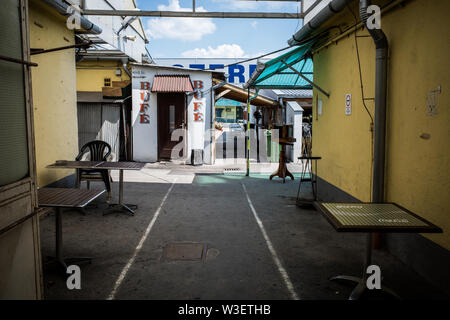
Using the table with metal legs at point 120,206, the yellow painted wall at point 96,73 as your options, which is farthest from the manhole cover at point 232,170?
the yellow painted wall at point 96,73

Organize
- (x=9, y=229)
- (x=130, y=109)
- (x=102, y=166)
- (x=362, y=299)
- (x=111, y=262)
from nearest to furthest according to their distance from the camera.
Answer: (x=9, y=229) → (x=362, y=299) → (x=111, y=262) → (x=102, y=166) → (x=130, y=109)

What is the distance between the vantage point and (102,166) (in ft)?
21.4

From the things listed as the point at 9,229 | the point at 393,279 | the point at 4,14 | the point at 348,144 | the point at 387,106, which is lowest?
the point at 393,279

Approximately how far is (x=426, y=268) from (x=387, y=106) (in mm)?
2261

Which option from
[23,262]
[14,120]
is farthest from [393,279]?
[14,120]

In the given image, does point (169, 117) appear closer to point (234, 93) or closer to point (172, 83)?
point (172, 83)

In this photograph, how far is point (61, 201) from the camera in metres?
3.93

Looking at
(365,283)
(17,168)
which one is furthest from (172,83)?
(365,283)

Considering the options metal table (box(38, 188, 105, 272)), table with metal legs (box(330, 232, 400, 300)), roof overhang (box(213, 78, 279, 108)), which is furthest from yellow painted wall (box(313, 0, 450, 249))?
roof overhang (box(213, 78, 279, 108))

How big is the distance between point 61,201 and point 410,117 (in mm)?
4352

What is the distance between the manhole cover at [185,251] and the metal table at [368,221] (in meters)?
1.86

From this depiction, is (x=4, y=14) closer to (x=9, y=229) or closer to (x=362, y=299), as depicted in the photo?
(x=9, y=229)

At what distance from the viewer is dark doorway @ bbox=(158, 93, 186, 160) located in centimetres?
1420

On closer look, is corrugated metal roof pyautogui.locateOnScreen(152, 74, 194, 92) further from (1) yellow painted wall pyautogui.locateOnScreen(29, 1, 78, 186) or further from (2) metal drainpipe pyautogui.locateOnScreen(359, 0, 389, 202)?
(2) metal drainpipe pyautogui.locateOnScreen(359, 0, 389, 202)
